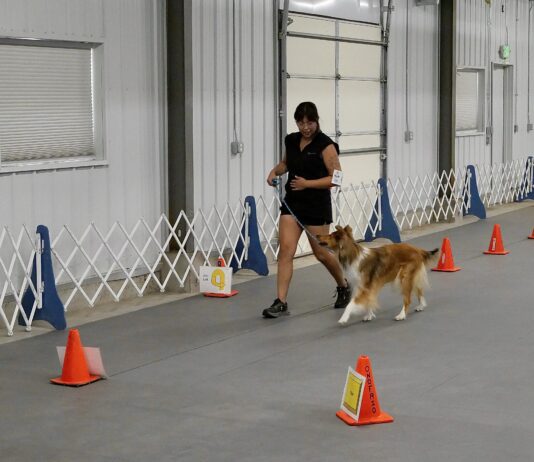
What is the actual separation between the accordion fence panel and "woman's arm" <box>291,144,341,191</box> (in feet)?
6.09

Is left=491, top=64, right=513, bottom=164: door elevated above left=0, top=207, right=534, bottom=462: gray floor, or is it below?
above

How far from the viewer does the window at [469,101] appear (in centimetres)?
1650

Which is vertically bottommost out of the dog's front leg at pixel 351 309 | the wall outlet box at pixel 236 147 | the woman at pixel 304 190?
the dog's front leg at pixel 351 309

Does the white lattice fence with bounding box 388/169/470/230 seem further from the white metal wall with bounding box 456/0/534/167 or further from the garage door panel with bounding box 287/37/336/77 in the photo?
the garage door panel with bounding box 287/37/336/77

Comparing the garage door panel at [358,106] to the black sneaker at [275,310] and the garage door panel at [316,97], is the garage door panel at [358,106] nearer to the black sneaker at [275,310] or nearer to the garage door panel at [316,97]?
the garage door panel at [316,97]

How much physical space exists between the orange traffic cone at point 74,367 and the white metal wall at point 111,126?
2.15m

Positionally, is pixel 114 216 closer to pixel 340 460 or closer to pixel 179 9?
pixel 179 9

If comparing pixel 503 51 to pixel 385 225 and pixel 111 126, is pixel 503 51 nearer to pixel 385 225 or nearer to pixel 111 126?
pixel 385 225

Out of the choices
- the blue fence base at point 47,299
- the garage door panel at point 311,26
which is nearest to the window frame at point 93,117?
the blue fence base at point 47,299

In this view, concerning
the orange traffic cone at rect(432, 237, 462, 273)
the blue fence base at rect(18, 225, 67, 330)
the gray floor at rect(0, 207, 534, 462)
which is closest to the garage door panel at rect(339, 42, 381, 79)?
the orange traffic cone at rect(432, 237, 462, 273)

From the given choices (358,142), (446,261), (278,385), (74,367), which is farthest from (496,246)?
(74,367)

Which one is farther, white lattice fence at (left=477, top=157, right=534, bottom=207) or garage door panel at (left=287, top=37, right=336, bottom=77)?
white lattice fence at (left=477, top=157, right=534, bottom=207)

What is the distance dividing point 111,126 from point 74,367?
3390 mm

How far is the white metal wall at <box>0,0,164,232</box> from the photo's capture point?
8.09 metres
